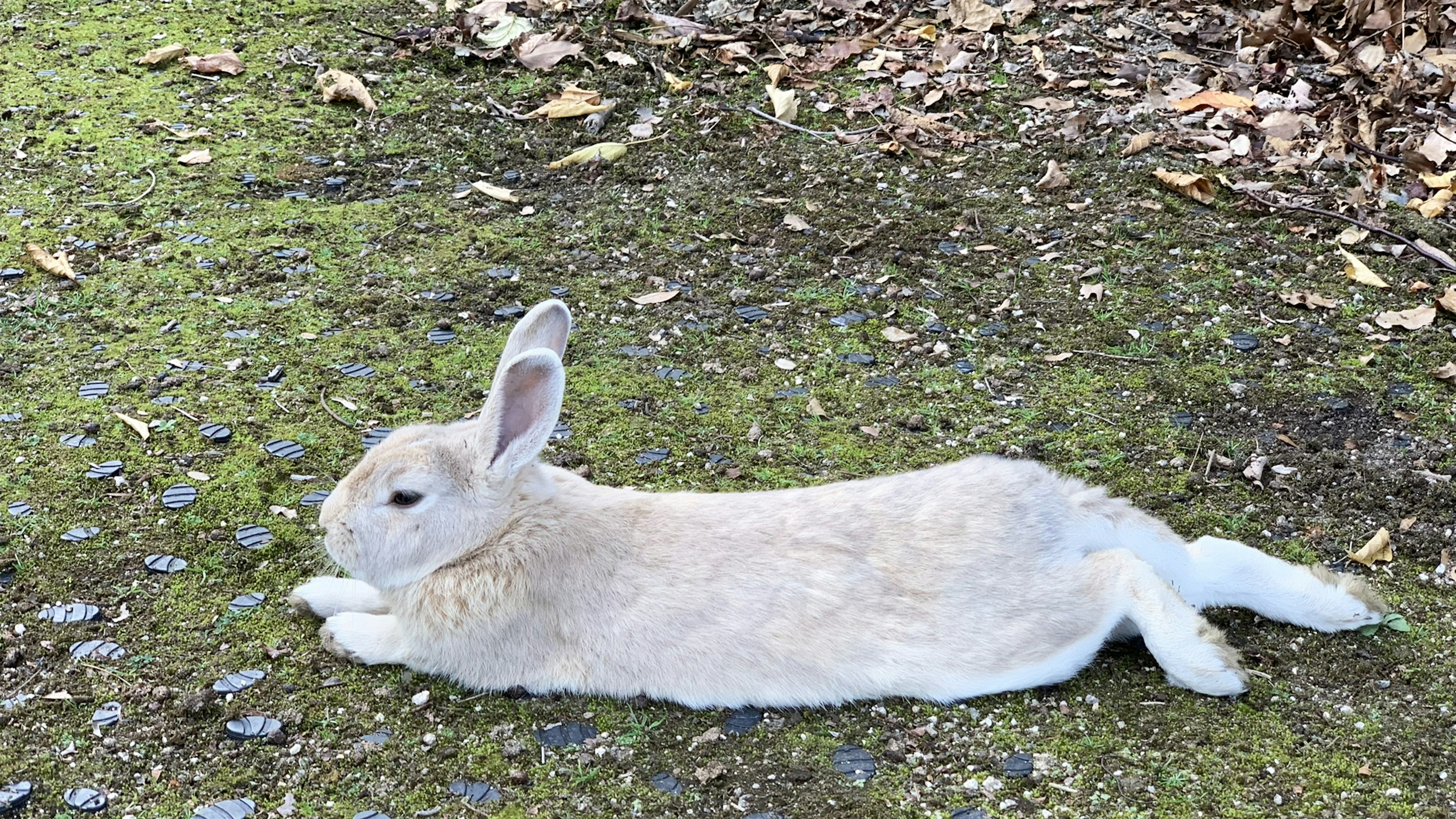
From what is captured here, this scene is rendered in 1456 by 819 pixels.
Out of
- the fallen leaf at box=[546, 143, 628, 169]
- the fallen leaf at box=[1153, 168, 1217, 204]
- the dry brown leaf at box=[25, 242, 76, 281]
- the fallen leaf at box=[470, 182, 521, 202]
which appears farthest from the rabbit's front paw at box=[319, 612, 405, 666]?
the fallen leaf at box=[1153, 168, 1217, 204]

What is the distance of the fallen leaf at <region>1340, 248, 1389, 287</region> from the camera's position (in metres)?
6.47

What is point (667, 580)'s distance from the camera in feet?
13.2

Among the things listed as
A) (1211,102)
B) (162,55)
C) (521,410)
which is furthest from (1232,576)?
(162,55)

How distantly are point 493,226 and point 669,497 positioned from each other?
10.7ft

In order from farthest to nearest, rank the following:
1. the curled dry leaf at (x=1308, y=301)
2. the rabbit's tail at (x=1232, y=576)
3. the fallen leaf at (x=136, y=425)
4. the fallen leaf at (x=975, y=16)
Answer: the fallen leaf at (x=975, y=16)
the curled dry leaf at (x=1308, y=301)
the fallen leaf at (x=136, y=425)
the rabbit's tail at (x=1232, y=576)

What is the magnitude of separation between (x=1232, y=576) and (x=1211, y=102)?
15.1ft

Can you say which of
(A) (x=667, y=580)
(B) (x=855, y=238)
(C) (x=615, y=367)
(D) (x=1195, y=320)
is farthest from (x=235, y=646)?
(D) (x=1195, y=320)

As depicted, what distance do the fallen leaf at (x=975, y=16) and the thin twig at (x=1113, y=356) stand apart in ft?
11.9

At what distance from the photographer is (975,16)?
8859 millimetres

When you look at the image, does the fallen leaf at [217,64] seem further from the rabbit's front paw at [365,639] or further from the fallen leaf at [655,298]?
the rabbit's front paw at [365,639]

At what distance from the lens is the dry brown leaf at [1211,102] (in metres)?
7.85

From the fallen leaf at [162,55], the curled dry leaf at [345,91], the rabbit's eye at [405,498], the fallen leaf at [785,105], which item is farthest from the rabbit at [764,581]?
the fallen leaf at [162,55]

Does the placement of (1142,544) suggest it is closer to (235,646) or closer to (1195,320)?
(1195,320)

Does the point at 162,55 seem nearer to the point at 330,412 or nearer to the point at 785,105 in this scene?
the point at 785,105
